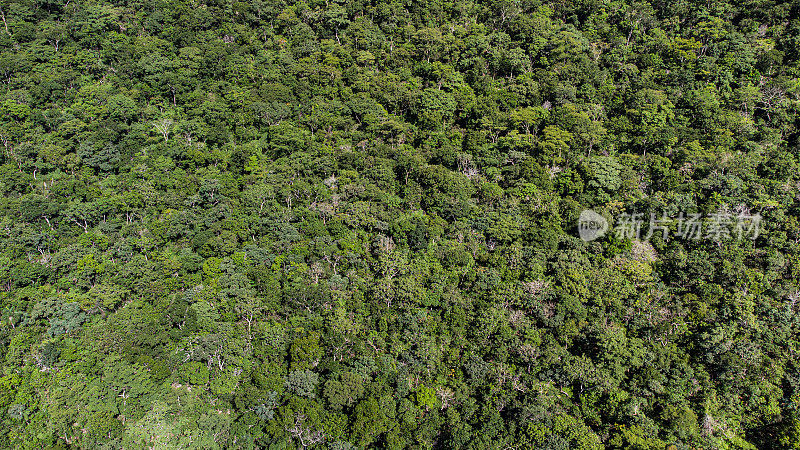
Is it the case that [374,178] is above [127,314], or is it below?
above

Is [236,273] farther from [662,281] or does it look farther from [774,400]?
[774,400]

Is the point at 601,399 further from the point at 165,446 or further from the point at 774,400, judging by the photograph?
the point at 165,446

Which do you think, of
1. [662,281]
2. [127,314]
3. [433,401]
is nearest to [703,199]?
[662,281]

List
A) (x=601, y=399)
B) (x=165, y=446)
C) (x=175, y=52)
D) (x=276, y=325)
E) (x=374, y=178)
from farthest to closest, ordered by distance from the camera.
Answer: (x=175, y=52) → (x=374, y=178) → (x=276, y=325) → (x=601, y=399) → (x=165, y=446)

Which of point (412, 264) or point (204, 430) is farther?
point (412, 264)

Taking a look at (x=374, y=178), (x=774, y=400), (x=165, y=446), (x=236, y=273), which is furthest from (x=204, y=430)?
(x=774, y=400)

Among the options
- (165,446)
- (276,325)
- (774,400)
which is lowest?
(165,446)

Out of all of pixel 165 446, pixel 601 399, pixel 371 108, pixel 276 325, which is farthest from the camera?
pixel 371 108
